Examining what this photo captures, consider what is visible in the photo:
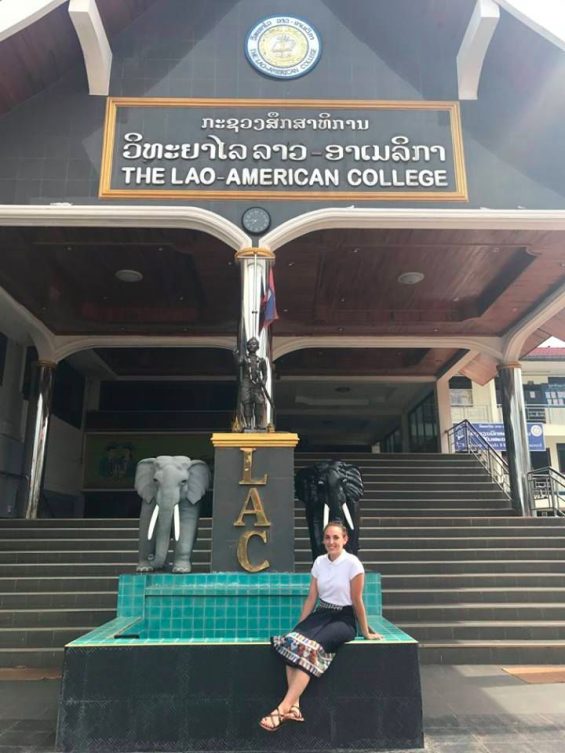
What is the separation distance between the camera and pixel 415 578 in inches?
329

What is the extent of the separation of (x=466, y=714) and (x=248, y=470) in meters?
3.57

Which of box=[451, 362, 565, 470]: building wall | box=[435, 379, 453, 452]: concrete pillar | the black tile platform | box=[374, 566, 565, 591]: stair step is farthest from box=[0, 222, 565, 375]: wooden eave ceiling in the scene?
box=[451, 362, 565, 470]: building wall

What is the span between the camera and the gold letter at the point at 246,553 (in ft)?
22.5

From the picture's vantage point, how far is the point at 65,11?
842cm

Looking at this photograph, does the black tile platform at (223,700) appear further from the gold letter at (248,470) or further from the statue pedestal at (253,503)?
the gold letter at (248,470)

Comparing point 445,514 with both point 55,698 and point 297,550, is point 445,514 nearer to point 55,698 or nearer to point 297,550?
point 297,550

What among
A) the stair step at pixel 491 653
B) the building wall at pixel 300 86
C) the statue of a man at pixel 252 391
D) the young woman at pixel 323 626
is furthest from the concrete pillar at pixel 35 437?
the young woman at pixel 323 626

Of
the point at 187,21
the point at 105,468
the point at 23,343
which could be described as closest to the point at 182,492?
the point at 187,21

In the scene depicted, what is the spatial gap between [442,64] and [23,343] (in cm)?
1045

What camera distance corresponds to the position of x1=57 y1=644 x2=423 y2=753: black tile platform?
3.88 m

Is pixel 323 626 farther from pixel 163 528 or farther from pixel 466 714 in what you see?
pixel 163 528

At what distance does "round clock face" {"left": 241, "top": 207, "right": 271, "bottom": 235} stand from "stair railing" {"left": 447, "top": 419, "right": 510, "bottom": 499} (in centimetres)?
908

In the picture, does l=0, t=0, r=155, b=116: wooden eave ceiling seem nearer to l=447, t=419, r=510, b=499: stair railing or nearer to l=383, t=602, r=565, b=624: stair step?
l=383, t=602, r=565, b=624: stair step

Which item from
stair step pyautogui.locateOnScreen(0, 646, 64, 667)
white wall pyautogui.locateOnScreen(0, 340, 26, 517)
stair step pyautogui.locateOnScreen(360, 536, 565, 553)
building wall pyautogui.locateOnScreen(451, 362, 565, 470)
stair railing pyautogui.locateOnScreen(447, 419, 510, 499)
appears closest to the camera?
stair step pyautogui.locateOnScreen(0, 646, 64, 667)
